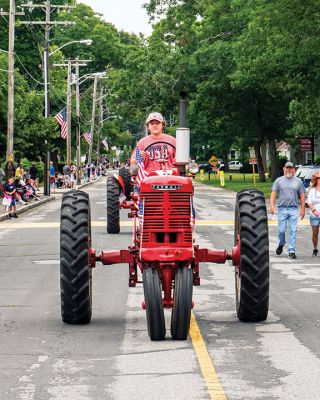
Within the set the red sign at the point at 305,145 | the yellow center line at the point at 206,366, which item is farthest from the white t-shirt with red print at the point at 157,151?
the red sign at the point at 305,145

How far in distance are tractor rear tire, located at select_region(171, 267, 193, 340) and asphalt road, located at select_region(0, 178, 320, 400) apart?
5.3 inches

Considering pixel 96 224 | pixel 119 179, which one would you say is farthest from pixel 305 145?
pixel 119 179

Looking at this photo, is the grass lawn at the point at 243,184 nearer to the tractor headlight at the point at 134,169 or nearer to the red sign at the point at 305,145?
the red sign at the point at 305,145

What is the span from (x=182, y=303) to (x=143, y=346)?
1.89 feet

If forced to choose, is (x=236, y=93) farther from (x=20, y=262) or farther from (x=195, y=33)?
(x=20, y=262)

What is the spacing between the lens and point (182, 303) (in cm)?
1145

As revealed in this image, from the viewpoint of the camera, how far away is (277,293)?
16.3 meters

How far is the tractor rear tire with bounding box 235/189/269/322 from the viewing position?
12.6 m

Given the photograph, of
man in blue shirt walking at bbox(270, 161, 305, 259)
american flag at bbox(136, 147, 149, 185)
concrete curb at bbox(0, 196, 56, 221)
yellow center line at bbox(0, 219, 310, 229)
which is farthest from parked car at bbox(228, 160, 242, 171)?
american flag at bbox(136, 147, 149, 185)

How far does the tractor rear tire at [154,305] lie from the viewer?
451 inches

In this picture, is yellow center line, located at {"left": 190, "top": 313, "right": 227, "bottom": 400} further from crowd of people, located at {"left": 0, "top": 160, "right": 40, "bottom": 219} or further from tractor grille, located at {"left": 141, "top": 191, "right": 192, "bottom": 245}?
crowd of people, located at {"left": 0, "top": 160, "right": 40, "bottom": 219}

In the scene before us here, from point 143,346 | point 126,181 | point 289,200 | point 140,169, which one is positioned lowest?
point 143,346

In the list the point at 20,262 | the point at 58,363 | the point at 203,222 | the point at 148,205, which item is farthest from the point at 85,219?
A: the point at 203,222

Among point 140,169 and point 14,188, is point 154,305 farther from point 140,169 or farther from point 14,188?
point 14,188
